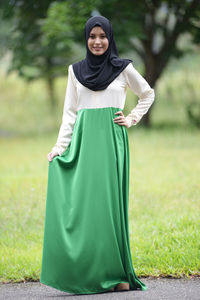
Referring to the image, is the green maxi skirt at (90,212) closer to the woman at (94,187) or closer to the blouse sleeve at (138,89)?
the woman at (94,187)

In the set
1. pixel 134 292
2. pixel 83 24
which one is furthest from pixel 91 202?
pixel 83 24

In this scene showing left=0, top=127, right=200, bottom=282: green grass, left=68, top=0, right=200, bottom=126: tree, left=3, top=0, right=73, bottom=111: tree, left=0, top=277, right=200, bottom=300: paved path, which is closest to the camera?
left=0, top=277, right=200, bottom=300: paved path

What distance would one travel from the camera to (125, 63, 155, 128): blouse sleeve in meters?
4.55

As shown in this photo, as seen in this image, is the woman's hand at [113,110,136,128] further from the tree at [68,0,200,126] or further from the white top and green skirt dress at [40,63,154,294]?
the tree at [68,0,200,126]

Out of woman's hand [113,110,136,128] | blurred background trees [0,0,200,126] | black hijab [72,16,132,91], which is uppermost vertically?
blurred background trees [0,0,200,126]

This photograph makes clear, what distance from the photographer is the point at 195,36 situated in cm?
1797

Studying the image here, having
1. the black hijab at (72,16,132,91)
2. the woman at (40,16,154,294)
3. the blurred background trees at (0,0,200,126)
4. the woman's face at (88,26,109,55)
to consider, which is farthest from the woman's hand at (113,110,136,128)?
the blurred background trees at (0,0,200,126)

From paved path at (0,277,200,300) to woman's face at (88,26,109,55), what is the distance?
6.82 ft

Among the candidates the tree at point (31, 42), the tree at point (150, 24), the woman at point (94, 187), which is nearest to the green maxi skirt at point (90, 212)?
the woman at point (94, 187)

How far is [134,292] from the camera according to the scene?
4.47 metres

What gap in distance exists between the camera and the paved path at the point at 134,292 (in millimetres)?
4336

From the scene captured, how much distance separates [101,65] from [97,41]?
0.21 meters

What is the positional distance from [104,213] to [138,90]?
1163mm

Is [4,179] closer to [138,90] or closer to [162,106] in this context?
[138,90]
